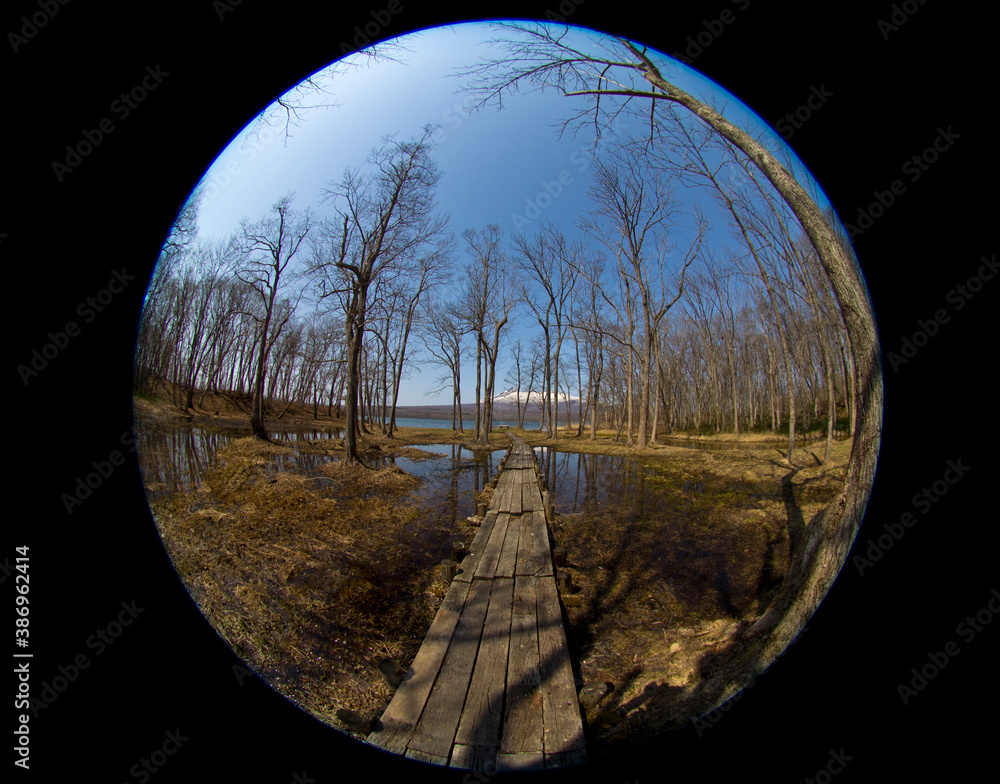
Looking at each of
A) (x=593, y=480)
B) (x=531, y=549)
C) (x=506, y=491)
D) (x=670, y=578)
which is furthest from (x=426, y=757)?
(x=593, y=480)

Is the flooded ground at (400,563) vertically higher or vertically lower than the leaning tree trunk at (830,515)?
lower

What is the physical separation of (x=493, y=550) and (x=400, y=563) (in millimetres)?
1492

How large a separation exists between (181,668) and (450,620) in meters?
1.96

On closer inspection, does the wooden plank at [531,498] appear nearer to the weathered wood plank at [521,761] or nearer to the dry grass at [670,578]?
the dry grass at [670,578]

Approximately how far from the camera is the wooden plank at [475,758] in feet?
5.12

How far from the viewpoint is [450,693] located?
201cm

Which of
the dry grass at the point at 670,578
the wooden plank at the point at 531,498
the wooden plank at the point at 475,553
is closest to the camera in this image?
the dry grass at the point at 670,578

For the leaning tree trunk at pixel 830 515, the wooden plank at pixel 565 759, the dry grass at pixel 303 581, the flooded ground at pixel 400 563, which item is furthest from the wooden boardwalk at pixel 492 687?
the leaning tree trunk at pixel 830 515

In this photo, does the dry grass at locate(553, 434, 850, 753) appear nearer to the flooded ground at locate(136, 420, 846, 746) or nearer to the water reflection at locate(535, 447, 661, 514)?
the flooded ground at locate(136, 420, 846, 746)

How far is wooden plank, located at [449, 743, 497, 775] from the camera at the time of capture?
5.12 feet

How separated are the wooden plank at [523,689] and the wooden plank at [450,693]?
29cm

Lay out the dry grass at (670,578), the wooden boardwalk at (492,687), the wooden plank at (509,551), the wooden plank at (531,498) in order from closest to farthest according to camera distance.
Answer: the wooden boardwalk at (492,687) < the dry grass at (670,578) < the wooden plank at (509,551) < the wooden plank at (531,498)

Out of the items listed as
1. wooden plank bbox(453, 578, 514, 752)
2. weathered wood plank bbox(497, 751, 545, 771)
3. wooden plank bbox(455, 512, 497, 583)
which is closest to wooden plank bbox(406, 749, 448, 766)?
wooden plank bbox(453, 578, 514, 752)

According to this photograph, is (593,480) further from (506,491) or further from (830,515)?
(830,515)
